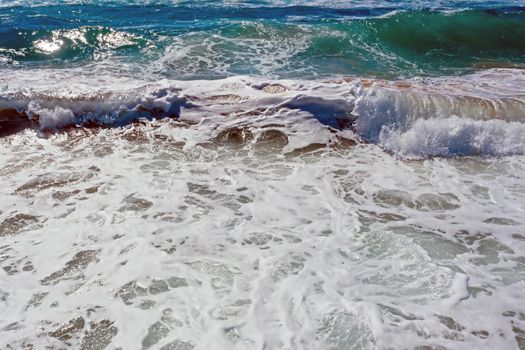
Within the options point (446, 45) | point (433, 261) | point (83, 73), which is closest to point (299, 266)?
point (433, 261)

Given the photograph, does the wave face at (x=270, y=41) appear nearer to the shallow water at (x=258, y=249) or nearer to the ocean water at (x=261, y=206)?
the ocean water at (x=261, y=206)

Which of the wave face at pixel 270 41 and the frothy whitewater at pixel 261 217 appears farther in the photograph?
the wave face at pixel 270 41

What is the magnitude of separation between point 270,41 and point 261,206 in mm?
8372

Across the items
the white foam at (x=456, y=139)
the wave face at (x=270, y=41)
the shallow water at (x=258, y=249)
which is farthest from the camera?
the wave face at (x=270, y=41)

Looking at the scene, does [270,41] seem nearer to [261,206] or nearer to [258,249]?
[261,206]

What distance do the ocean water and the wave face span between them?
179 millimetres

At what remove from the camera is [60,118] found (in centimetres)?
743

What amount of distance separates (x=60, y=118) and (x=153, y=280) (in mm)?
4497

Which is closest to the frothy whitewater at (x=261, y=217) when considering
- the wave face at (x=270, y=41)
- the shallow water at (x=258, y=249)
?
the shallow water at (x=258, y=249)

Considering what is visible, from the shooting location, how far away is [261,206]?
17.1 ft

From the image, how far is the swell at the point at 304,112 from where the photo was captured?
6.72 meters

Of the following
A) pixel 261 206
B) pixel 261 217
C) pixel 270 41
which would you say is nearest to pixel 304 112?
pixel 261 206

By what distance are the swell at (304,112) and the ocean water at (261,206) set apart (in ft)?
0.11

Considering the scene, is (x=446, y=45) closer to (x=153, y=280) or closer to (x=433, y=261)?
(x=433, y=261)
